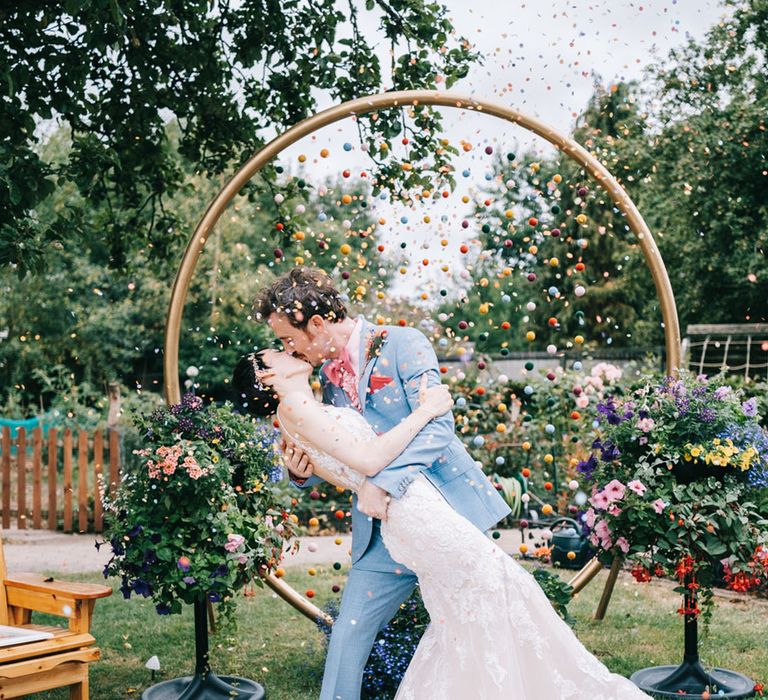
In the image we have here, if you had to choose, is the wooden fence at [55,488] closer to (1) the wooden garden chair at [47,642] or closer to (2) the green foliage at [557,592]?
(1) the wooden garden chair at [47,642]

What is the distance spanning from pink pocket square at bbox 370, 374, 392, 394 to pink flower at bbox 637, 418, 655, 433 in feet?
4.72

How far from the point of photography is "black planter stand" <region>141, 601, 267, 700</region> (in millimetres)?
3779

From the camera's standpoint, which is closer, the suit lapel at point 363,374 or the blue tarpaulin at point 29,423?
the suit lapel at point 363,374

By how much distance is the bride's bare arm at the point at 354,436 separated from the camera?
277 cm

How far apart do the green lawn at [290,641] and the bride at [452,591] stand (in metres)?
1.33

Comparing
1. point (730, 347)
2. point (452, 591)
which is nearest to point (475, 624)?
point (452, 591)

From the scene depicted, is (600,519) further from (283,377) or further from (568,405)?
(568,405)

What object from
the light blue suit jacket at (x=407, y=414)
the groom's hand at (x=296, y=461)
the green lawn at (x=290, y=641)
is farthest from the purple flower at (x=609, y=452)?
the groom's hand at (x=296, y=461)

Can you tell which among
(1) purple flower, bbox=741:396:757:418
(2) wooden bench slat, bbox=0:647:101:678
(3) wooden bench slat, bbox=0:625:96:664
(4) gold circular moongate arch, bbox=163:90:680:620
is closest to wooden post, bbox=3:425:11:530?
(4) gold circular moongate arch, bbox=163:90:680:620

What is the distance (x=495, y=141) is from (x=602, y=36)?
65 cm

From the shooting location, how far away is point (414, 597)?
3812 millimetres

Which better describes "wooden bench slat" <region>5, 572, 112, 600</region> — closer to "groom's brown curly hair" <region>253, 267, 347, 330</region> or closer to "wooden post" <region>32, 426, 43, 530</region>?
"groom's brown curly hair" <region>253, 267, 347, 330</region>

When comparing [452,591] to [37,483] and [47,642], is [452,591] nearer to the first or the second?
[47,642]

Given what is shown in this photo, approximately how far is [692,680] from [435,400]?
2.01m
